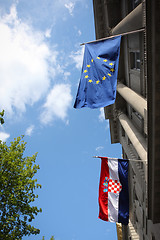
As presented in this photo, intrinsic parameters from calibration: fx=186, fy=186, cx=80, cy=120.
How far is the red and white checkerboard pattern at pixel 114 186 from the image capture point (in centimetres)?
1286

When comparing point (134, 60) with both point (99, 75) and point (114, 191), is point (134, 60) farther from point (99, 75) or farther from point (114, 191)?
point (114, 191)

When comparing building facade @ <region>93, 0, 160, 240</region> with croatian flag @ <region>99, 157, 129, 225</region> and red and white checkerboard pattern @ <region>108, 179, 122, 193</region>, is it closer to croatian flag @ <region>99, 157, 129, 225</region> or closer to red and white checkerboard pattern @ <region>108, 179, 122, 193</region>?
croatian flag @ <region>99, 157, 129, 225</region>

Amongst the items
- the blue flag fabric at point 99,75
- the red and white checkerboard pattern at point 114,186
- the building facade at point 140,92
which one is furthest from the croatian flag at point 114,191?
the blue flag fabric at point 99,75

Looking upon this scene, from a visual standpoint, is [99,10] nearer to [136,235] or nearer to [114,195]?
[114,195]

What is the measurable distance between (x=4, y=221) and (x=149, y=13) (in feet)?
47.6

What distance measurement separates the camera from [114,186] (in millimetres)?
13062

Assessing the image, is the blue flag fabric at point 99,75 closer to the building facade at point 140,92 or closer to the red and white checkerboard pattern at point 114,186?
the building facade at point 140,92

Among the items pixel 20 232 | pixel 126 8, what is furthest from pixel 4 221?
pixel 126 8

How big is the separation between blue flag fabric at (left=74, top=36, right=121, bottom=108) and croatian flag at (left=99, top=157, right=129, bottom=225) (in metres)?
4.53

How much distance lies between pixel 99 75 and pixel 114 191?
802 cm

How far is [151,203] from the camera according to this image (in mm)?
12492

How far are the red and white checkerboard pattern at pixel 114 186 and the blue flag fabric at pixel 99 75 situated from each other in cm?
562

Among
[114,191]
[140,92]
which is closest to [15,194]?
[114,191]

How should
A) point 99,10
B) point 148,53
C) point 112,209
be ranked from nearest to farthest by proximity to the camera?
1. point 148,53
2. point 112,209
3. point 99,10
